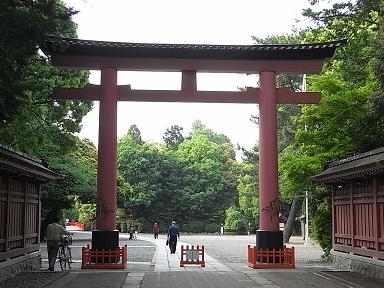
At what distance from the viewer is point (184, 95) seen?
20.2 meters

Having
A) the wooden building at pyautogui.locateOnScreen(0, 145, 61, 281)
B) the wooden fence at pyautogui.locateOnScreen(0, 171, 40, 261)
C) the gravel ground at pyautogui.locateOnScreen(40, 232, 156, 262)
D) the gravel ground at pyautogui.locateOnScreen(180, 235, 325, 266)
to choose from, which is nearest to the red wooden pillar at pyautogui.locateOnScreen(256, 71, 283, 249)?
the gravel ground at pyautogui.locateOnScreen(180, 235, 325, 266)

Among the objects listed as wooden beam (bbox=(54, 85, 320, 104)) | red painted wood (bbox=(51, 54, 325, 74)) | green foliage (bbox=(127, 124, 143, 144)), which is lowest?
wooden beam (bbox=(54, 85, 320, 104))

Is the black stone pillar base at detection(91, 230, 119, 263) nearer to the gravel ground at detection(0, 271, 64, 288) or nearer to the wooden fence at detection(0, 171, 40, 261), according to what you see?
the gravel ground at detection(0, 271, 64, 288)

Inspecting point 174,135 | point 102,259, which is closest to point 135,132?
point 174,135

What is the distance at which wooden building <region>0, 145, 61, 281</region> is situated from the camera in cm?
1479

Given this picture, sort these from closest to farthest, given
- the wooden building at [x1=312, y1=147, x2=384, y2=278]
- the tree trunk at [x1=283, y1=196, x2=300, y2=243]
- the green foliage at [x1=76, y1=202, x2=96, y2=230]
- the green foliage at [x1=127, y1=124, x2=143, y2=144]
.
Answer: the wooden building at [x1=312, y1=147, x2=384, y2=278] < the tree trunk at [x1=283, y1=196, x2=300, y2=243] < the green foliage at [x1=76, y1=202, x2=96, y2=230] < the green foliage at [x1=127, y1=124, x2=143, y2=144]

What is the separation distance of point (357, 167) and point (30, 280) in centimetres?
1009

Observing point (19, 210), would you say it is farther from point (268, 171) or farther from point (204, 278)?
point (268, 171)

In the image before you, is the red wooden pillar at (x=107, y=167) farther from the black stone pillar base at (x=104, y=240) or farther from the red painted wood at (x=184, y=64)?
the red painted wood at (x=184, y=64)

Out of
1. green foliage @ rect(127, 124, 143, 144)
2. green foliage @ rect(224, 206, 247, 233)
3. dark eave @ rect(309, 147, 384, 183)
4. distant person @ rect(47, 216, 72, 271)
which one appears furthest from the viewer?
green foliage @ rect(127, 124, 143, 144)

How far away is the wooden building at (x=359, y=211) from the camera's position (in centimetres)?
1527

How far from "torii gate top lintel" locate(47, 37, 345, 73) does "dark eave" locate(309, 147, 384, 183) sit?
4439mm

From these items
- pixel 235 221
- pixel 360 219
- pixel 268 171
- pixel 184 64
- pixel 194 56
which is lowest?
pixel 235 221

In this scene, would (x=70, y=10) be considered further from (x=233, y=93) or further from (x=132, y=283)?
(x=233, y=93)
